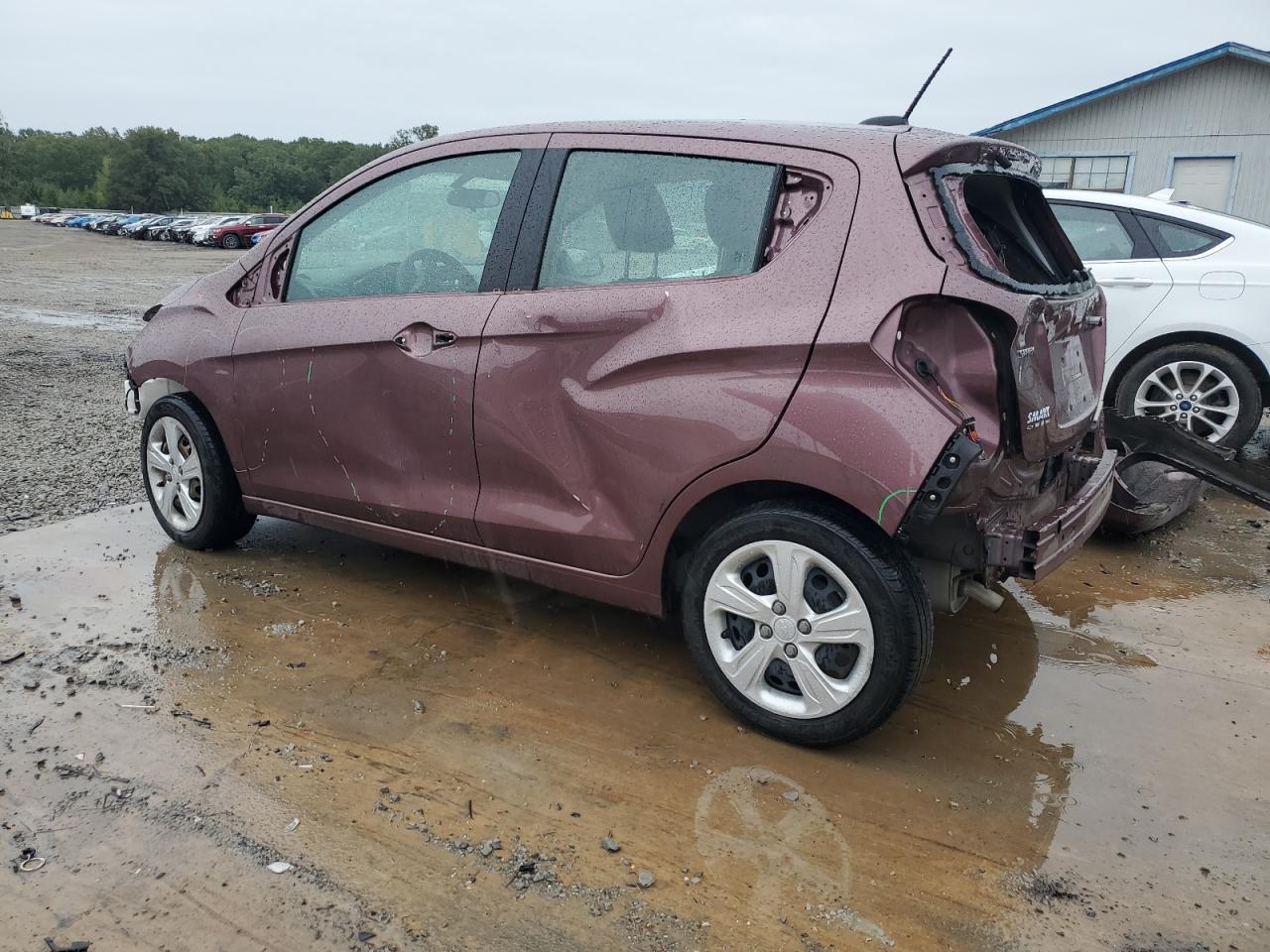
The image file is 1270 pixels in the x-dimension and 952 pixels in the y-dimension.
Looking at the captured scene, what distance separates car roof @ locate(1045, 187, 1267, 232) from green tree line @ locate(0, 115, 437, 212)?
82610mm

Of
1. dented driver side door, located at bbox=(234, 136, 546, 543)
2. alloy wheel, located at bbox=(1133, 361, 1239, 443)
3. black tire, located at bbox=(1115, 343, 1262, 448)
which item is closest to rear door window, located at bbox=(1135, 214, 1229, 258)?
black tire, located at bbox=(1115, 343, 1262, 448)

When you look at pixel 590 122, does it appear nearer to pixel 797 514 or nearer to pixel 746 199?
pixel 746 199

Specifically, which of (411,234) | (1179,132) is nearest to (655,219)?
(411,234)

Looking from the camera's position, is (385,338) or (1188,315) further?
(1188,315)

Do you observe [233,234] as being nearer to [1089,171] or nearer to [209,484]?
[1089,171]

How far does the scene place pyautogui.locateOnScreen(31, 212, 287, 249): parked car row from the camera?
41.6 m

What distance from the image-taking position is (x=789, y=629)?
302 cm

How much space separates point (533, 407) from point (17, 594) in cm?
249

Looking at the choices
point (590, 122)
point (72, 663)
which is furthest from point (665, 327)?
point (72, 663)

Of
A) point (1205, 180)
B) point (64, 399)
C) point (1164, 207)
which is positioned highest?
point (1205, 180)

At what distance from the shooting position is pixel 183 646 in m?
3.76

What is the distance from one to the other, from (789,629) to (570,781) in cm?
80

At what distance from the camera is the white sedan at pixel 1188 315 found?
20.7ft

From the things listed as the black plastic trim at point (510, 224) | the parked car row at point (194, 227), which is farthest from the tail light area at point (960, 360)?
the parked car row at point (194, 227)
